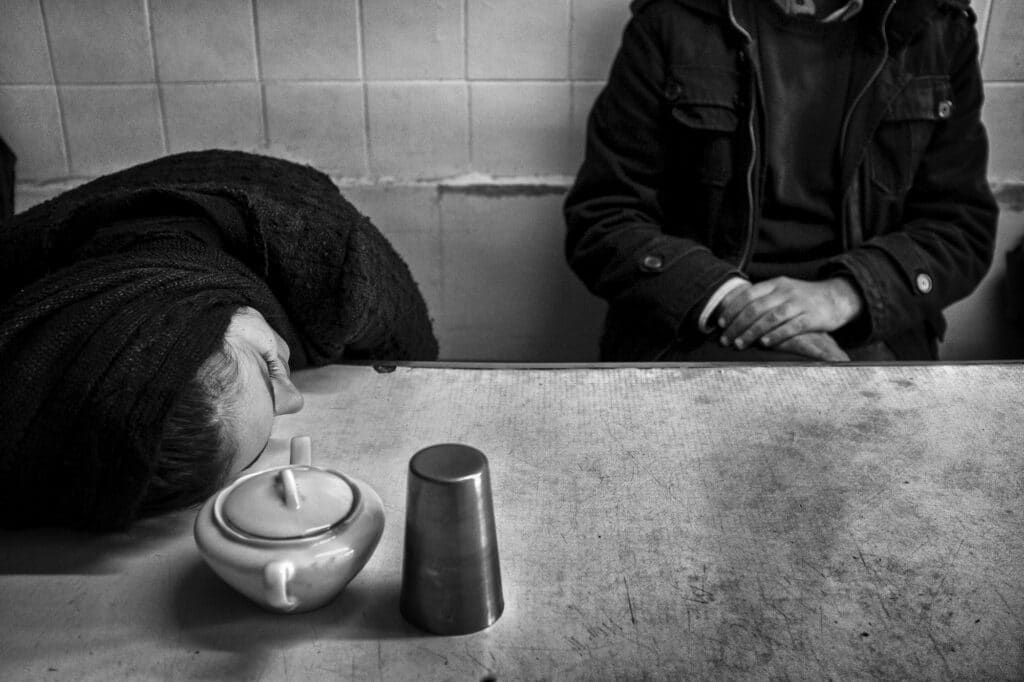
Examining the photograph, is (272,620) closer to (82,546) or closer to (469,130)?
(82,546)

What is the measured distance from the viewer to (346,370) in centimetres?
131

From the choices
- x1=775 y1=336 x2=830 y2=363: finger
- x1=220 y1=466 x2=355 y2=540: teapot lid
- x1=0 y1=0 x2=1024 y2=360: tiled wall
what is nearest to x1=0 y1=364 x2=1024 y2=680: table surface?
x1=220 y1=466 x2=355 y2=540: teapot lid

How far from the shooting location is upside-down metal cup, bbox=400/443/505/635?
71cm

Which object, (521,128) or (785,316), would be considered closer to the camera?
(785,316)

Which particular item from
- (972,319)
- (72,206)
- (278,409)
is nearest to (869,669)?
(278,409)

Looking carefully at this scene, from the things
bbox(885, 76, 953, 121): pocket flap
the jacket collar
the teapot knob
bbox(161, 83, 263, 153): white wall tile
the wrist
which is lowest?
the wrist

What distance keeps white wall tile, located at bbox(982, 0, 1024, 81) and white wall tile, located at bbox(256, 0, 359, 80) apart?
1.51 metres

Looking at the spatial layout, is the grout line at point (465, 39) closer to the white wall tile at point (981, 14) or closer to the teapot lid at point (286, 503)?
the white wall tile at point (981, 14)

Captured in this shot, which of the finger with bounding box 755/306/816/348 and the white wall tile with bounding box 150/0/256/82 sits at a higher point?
the white wall tile with bounding box 150/0/256/82

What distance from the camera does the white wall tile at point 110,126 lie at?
208 cm

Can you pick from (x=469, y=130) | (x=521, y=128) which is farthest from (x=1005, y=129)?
(x=469, y=130)

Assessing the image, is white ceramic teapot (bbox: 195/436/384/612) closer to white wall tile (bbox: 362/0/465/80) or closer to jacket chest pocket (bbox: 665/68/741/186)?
jacket chest pocket (bbox: 665/68/741/186)

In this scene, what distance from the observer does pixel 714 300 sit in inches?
60.7

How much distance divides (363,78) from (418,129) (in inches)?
7.0
